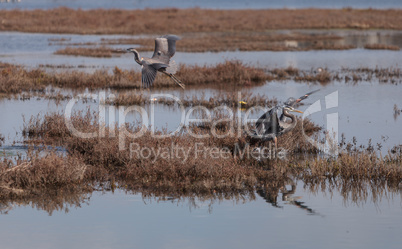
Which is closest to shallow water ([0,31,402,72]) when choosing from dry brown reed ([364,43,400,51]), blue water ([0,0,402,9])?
dry brown reed ([364,43,400,51])

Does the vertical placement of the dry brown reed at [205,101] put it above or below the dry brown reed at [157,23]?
below

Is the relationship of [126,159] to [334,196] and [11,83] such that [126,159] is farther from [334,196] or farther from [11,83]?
[11,83]

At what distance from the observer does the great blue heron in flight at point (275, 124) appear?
36.3 feet

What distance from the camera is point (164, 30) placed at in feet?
149

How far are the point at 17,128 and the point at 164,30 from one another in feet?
103

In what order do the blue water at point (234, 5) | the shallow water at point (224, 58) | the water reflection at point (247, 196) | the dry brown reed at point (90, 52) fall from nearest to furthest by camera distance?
the water reflection at point (247, 196) < the shallow water at point (224, 58) < the dry brown reed at point (90, 52) < the blue water at point (234, 5)

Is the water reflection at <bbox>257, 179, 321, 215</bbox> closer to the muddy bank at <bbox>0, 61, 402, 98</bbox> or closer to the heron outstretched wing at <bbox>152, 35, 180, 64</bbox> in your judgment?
the heron outstretched wing at <bbox>152, 35, 180, 64</bbox>

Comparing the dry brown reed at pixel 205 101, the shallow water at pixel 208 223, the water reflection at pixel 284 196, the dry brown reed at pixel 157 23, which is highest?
the dry brown reed at pixel 157 23

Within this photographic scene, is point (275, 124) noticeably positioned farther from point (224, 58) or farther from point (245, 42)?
point (245, 42)

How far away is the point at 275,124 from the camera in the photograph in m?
11.2

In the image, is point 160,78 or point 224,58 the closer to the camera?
point 160,78

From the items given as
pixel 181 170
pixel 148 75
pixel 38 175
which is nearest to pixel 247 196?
pixel 181 170

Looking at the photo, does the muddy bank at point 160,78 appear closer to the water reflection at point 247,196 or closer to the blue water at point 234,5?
the water reflection at point 247,196

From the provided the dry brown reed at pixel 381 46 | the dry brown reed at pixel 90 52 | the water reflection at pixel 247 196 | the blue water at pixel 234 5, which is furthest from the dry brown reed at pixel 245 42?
the blue water at pixel 234 5
